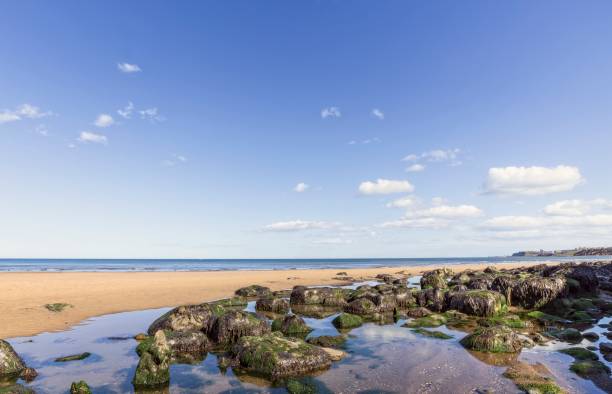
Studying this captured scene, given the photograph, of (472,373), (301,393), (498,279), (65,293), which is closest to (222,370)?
(301,393)

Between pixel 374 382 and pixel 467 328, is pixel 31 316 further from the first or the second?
pixel 467 328

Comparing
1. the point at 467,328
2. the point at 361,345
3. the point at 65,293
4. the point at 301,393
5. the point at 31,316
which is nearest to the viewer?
the point at 301,393

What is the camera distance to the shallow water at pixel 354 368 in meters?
10.5

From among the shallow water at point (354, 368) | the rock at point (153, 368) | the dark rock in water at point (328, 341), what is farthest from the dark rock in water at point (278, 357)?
the rock at point (153, 368)

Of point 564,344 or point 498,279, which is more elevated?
point 498,279

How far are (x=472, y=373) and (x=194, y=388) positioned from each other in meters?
8.61

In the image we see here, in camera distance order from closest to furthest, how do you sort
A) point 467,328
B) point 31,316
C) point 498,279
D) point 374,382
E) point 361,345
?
point 374,382 → point 361,345 → point 467,328 → point 31,316 → point 498,279

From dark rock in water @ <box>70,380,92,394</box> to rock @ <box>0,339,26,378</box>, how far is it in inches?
118

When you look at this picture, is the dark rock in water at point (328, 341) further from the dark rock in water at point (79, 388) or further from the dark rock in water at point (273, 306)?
the dark rock in water at point (273, 306)

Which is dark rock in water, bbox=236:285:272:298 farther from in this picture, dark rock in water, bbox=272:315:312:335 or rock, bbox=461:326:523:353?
rock, bbox=461:326:523:353

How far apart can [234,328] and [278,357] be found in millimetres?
4089

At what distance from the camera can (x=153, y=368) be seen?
36.3ft

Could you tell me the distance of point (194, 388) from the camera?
410 inches

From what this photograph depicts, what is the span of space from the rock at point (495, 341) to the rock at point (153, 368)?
11.3 m
